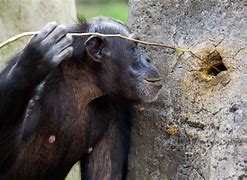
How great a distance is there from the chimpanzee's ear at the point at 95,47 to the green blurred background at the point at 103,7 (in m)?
7.67

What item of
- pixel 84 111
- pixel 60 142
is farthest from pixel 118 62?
pixel 60 142

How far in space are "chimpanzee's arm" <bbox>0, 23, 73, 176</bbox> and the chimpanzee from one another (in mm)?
14

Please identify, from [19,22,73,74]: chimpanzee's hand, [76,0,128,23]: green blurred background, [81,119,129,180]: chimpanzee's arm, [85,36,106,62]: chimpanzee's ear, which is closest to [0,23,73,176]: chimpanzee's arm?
[19,22,73,74]: chimpanzee's hand

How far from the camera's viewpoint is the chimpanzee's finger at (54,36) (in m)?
3.64

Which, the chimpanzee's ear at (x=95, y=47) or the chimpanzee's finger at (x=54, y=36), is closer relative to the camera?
the chimpanzee's finger at (x=54, y=36)

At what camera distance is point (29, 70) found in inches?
145

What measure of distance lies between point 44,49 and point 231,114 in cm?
94

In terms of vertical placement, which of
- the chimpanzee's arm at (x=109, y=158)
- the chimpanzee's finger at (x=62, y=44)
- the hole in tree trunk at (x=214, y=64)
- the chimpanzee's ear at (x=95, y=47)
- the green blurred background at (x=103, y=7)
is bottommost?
the green blurred background at (x=103, y=7)

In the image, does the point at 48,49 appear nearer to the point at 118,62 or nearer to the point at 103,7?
the point at 118,62

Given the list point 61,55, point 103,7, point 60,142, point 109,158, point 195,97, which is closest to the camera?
point 61,55

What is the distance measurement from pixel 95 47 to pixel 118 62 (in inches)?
6.0

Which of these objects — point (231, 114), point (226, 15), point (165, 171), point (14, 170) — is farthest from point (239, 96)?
point (14, 170)

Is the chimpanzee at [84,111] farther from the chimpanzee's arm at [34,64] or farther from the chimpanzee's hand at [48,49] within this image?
the chimpanzee's hand at [48,49]

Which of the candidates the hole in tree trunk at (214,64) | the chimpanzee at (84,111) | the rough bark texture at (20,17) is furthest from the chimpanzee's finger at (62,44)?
the rough bark texture at (20,17)
